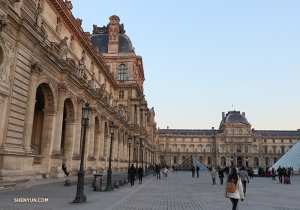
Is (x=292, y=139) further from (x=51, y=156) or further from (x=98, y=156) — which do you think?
(x=51, y=156)

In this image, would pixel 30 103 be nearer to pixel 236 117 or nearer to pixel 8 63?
pixel 8 63

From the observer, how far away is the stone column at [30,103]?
1582cm

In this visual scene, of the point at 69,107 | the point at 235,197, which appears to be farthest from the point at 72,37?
the point at 235,197

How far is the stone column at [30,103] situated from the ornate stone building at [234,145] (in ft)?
407

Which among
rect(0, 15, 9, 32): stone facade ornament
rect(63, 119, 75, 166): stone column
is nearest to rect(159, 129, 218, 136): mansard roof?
rect(63, 119, 75, 166): stone column

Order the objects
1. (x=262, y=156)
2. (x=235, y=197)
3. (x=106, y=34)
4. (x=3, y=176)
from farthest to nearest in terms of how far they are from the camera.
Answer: (x=262, y=156) < (x=106, y=34) < (x=3, y=176) < (x=235, y=197)

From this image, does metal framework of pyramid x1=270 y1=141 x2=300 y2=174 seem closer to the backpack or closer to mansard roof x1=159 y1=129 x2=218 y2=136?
the backpack

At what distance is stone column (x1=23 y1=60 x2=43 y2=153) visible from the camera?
15820 millimetres

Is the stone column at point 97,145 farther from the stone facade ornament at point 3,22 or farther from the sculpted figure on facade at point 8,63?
the stone facade ornament at point 3,22

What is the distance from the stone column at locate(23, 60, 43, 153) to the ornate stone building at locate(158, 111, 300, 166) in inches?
4879

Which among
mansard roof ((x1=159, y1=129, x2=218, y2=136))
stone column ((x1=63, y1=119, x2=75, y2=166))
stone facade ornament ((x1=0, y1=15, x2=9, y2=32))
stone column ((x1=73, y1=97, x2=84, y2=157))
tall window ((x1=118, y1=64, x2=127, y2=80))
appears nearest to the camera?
stone facade ornament ((x1=0, y1=15, x2=9, y2=32))

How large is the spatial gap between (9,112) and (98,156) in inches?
746

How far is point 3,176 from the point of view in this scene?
515 inches

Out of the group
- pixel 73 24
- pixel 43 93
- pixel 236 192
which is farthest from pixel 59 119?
pixel 236 192
